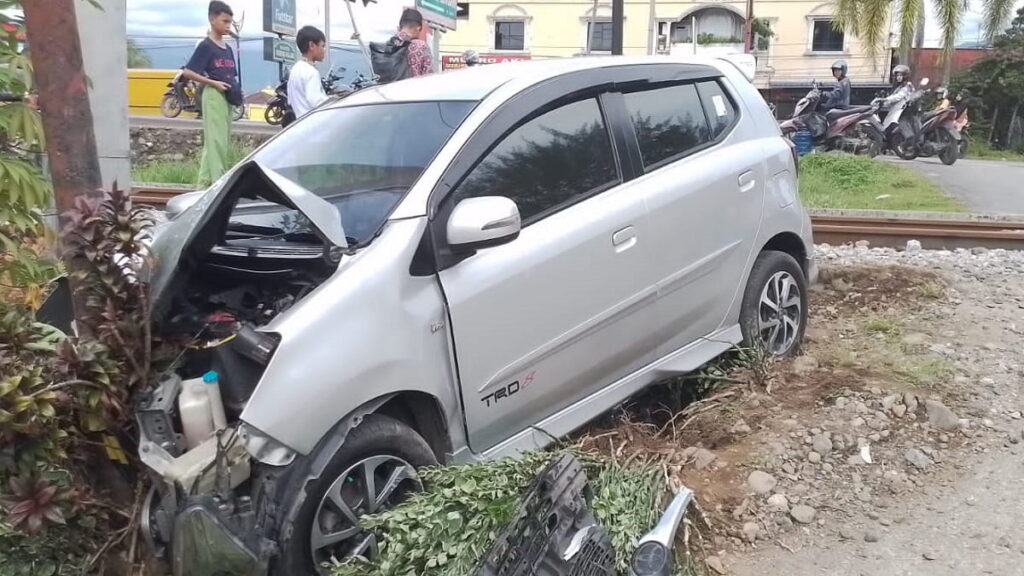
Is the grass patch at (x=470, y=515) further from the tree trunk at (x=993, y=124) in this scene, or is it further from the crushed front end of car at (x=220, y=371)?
the tree trunk at (x=993, y=124)

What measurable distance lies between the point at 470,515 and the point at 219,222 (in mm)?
1273

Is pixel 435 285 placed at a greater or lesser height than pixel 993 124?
greater

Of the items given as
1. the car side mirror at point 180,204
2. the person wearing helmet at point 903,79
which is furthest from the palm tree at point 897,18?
the car side mirror at point 180,204

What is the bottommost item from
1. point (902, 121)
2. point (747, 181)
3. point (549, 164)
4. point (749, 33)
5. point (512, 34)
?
point (902, 121)

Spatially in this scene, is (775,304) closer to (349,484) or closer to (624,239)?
(624,239)

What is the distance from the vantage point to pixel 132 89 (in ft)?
80.7

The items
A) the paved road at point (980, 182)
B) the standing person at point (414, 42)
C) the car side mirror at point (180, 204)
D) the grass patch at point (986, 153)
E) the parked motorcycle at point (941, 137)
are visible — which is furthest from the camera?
the grass patch at point (986, 153)

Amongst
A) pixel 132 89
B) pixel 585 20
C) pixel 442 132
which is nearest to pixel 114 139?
pixel 442 132

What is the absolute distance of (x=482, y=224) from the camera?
3.09m

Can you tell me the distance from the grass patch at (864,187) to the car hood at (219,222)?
8.66 meters

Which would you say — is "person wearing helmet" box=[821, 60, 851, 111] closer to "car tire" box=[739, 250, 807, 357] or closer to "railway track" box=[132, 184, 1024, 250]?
"railway track" box=[132, 184, 1024, 250]

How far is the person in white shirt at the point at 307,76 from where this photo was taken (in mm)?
8039

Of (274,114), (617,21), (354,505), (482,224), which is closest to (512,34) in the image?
(274,114)

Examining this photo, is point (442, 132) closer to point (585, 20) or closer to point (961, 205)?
point (961, 205)
